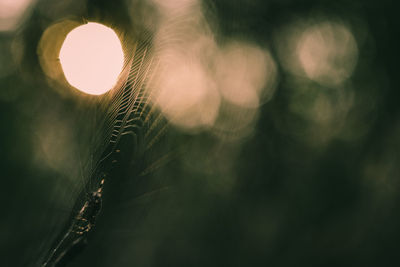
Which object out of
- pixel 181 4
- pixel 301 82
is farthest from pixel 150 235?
pixel 181 4

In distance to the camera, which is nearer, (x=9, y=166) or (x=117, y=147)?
(x=117, y=147)

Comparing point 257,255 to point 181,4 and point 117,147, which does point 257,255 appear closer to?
point 181,4

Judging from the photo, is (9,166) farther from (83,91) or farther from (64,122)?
(83,91)

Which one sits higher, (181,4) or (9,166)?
(181,4)

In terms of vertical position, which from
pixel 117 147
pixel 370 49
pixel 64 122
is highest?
pixel 370 49

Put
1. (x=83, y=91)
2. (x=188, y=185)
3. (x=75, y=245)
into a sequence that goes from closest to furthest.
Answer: (x=75, y=245), (x=83, y=91), (x=188, y=185)

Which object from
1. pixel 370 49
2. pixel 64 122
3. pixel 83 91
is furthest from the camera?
pixel 370 49

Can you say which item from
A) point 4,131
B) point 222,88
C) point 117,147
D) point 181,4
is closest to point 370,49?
point 222,88
